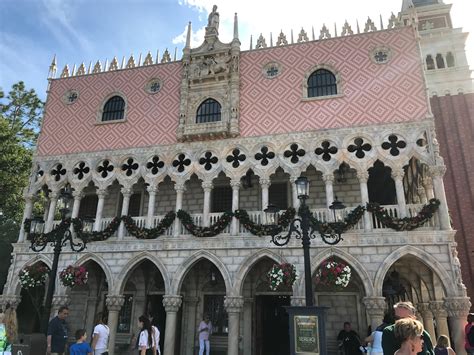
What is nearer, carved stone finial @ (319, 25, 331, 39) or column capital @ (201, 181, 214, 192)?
column capital @ (201, 181, 214, 192)

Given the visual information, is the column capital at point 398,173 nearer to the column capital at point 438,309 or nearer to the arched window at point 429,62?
the column capital at point 438,309

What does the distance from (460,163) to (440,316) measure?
38.9 ft

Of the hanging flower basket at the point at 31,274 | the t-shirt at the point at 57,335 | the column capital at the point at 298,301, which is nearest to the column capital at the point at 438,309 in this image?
the column capital at the point at 298,301

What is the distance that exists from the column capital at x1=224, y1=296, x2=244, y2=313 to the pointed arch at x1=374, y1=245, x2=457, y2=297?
16.7ft

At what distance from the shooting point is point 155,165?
58.7ft

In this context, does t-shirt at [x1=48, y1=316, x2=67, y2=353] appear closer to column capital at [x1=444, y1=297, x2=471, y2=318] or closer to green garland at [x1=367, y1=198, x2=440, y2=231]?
green garland at [x1=367, y1=198, x2=440, y2=231]

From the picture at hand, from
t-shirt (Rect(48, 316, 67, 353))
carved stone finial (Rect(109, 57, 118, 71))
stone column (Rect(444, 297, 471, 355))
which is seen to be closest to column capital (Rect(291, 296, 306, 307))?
stone column (Rect(444, 297, 471, 355))

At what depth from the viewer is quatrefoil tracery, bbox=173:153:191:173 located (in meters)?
17.5

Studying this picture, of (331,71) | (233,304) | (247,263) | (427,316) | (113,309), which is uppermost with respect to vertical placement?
(331,71)

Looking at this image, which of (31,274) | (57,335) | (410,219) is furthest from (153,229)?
(410,219)

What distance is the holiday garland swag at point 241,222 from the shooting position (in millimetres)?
13648

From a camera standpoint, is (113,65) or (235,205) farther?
(113,65)

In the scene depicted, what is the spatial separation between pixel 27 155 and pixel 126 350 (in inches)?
501

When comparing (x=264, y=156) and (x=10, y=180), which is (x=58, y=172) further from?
(x=264, y=156)
